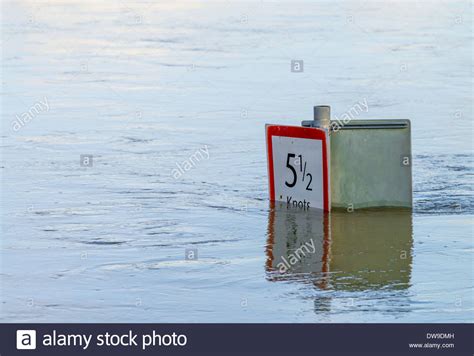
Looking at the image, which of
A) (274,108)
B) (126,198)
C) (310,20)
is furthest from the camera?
(310,20)

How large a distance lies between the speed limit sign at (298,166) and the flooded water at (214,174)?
199mm

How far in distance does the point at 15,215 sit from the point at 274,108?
6.61 metres

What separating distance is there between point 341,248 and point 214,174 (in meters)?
3.58

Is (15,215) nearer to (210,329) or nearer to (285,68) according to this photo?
(210,329)

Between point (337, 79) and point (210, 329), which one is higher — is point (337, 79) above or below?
above

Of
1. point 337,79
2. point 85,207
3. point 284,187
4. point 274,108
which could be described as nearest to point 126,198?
point 85,207

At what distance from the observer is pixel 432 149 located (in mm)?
14734

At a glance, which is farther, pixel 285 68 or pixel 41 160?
pixel 285 68

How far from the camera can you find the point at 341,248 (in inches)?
398

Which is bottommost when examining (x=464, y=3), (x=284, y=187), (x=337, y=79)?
(x=284, y=187)

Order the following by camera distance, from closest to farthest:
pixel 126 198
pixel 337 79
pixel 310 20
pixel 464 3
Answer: pixel 126 198 < pixel 337 79 < pixel 310 20 < pixel 464 3
